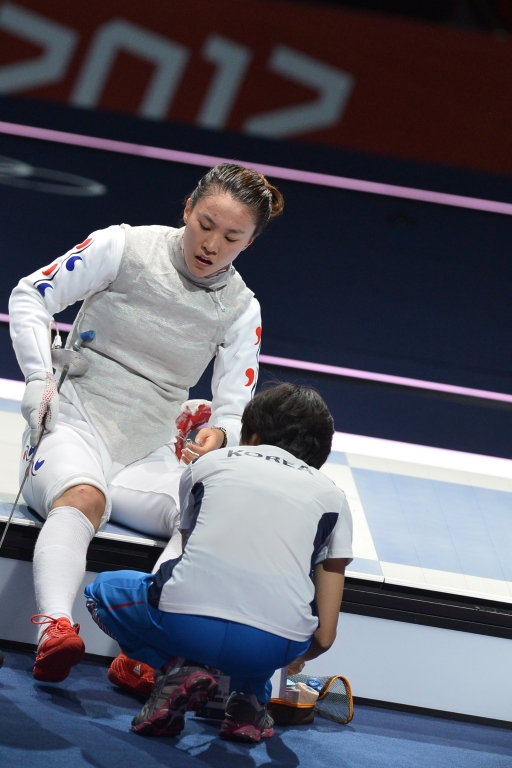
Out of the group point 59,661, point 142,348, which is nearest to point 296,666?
point 59,661

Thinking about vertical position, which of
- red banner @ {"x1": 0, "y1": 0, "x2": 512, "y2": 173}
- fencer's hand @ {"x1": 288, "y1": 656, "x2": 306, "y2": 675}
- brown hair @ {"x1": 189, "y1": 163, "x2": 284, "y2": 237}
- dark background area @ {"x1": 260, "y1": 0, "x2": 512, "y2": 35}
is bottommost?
fencer's hand @ {"x1": 288, "y1": 656, "x2": 306, "y2": 675}

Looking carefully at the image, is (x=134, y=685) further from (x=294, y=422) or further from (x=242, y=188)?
(x=242, y=188)

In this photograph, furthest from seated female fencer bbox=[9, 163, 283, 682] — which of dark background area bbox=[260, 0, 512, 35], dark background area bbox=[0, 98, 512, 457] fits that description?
dark background area bbox=[260, 0, 512, 35]

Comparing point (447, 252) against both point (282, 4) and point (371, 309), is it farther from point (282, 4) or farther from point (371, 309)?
point (282, 4)

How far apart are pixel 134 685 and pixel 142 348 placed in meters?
0.71

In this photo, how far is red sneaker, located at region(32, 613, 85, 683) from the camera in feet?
4.75

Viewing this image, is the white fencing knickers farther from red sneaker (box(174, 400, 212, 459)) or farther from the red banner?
the red banner

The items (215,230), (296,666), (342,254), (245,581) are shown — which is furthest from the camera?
(342,254)

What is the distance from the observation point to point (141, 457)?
1977 millimetres

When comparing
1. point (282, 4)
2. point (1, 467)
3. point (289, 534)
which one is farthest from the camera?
point (282, 4)

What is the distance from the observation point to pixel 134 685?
1665 millimetres

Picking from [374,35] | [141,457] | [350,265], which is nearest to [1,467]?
[141,457]

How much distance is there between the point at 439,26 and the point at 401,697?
6.88ft

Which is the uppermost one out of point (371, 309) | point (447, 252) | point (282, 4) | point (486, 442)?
point (282, 4)
